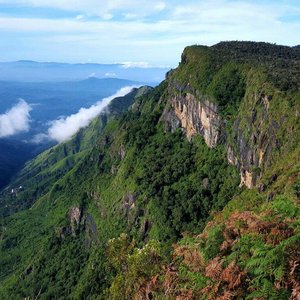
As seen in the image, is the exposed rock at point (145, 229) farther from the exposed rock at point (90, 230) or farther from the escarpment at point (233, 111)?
the exposed rock at point (90, 230)

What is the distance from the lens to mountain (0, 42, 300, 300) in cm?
1892

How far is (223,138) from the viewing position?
89.8 metres

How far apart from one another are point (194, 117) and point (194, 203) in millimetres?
23248

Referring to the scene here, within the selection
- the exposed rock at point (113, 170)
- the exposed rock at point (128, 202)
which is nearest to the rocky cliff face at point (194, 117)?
the exposed rock at point (128, 202)

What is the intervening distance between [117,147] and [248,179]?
69511mm

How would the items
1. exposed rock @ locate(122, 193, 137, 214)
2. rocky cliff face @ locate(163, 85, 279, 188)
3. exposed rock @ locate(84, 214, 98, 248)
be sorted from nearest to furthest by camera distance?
rocky cliff face @ locate(163, 85, 279, 188), exposed rock @ locate(122, 193, 137, 214), exposed rock @ locate(84, 214, 98, 248)

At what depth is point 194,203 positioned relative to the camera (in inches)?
3415

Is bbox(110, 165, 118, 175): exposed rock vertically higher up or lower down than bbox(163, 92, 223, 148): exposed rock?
lower down

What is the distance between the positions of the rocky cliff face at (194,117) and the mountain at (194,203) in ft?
0.80

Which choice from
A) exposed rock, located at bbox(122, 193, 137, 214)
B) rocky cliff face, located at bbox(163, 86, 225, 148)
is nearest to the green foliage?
rocky cliff face, located at bbox(163, 86, 225, 148)

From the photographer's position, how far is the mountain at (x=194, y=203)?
62.1ft

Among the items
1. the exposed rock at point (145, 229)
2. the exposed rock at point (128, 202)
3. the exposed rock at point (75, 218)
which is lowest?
the exposed rock at point (75, 218)

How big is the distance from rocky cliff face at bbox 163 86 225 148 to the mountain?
244mm

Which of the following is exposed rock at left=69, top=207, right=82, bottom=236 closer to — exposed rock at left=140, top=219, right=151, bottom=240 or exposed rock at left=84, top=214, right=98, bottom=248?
exposed rock at left=84, top=214, right=98, bottom=248
